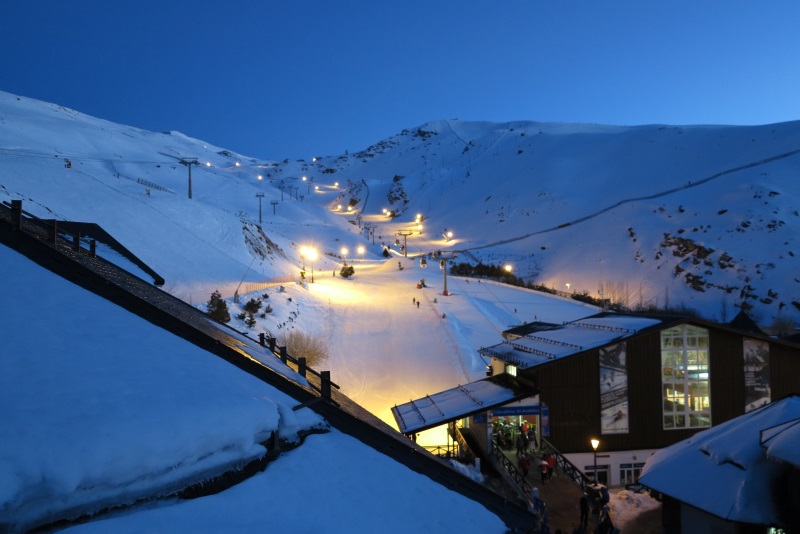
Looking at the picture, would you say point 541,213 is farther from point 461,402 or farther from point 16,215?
point 16,215

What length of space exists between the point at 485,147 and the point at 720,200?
400ft

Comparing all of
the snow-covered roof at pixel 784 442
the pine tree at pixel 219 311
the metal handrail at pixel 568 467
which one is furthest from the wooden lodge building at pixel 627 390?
the pine tree at pixel 219 311

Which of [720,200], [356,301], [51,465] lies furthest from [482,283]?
[51,465]

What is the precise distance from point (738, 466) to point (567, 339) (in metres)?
9.38

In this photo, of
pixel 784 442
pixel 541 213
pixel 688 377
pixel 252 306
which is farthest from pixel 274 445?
pixel 541 213

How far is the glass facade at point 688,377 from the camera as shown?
20000 mm

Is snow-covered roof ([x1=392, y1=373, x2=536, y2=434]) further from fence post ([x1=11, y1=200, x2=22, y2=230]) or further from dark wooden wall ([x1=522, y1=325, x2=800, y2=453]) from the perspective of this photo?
fence post ([x1=11, y1=200, x2=22, y2=230])

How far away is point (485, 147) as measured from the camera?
643 ft

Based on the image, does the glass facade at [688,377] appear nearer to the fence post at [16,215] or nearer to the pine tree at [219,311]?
the pine tree at [219,311]

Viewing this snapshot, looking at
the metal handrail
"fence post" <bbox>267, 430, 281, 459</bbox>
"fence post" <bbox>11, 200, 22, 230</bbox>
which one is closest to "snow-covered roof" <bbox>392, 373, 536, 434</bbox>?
the metal handrail

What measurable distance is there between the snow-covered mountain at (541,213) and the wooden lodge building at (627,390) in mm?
5889

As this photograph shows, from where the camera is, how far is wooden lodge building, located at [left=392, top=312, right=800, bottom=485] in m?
19.1

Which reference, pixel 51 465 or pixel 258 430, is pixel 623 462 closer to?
pixel 258 430

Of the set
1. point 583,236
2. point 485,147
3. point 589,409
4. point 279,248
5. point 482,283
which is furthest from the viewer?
point 485,147
